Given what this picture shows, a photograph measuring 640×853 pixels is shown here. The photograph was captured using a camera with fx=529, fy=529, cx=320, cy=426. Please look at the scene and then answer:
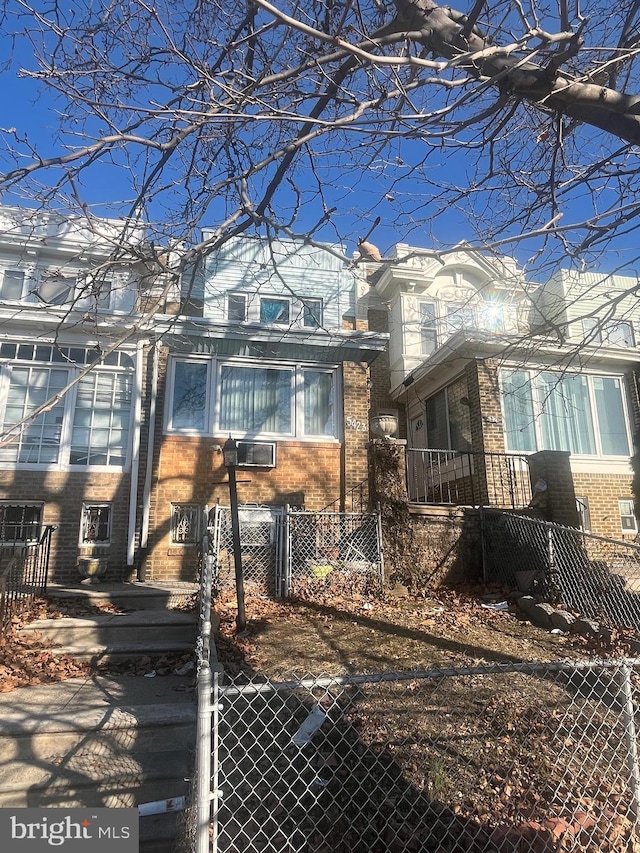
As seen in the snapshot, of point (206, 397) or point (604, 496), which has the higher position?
point (206, 397)

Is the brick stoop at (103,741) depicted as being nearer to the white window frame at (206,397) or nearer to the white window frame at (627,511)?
the white window frame at (206,397)

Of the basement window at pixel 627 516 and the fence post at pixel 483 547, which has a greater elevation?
the basement window at pixel 627 516

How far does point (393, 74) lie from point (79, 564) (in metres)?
8.29

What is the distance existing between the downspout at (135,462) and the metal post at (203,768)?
→ 294 inches

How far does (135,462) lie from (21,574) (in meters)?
2.63

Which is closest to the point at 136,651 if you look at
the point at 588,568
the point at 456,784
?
the point at 456,784

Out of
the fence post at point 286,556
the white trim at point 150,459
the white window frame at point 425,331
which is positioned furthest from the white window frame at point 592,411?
the white trim at point 150,459

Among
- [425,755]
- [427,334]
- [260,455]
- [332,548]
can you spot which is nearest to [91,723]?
[425,755]

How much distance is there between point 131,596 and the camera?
24.0 feet

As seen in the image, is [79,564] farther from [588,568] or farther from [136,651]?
[588,568]

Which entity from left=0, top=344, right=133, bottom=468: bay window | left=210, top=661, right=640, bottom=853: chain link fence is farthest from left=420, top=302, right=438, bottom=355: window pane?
left=210, top=661, right=640, bottom=853: chain link fence

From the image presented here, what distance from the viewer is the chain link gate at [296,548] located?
777cm

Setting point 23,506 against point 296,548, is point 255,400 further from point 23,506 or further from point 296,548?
point 23,506

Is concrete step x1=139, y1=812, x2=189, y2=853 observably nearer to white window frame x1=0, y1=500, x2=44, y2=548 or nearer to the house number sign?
white window frame x1=0, y1=500, x2=44, y2=548
